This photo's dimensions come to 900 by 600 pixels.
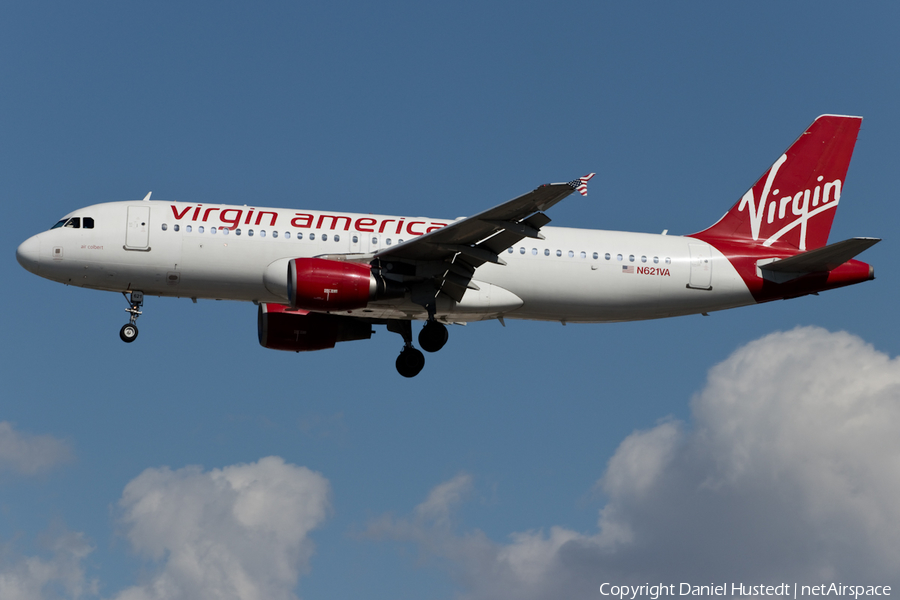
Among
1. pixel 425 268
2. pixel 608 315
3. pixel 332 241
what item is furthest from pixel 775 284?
pixel 332 241

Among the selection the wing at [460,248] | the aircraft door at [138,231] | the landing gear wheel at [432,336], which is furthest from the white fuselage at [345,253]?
the wing at [460,248]

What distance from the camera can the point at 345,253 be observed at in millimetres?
31719

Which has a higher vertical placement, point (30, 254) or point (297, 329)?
point (30, 254)

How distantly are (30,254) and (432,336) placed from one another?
12.4m

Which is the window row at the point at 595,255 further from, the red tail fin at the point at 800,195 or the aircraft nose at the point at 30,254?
the aircraft nose at the point at 30,254

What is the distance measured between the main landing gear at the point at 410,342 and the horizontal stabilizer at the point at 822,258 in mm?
10613

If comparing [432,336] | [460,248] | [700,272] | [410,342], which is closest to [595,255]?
[700,272]

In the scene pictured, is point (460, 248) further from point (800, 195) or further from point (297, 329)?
point (800, 195)

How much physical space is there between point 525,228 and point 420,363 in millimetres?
8014

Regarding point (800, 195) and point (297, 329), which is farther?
point (800, 195)

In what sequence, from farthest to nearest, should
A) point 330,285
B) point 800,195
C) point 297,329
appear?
point 800,195, point 297,329, point 330,285

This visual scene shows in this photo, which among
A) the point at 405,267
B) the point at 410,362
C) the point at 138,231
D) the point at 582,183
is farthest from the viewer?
the point at 410,362

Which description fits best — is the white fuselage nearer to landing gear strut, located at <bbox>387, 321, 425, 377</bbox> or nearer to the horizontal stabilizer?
the horizontal stabilizer

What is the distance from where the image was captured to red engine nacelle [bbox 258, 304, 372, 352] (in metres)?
34.7
